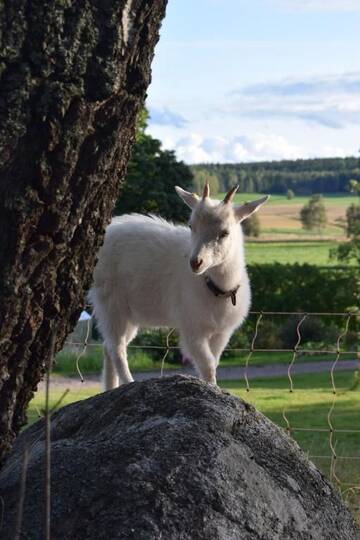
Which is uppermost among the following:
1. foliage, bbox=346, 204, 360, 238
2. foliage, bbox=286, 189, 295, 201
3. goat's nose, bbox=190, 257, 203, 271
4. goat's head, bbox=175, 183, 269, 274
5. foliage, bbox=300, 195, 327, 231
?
goat's head, bbox=175, 183, 269, 274

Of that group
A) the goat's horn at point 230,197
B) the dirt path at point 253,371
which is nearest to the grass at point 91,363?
the dirt path at point 253,371

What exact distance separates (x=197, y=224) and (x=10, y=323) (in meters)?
3.83

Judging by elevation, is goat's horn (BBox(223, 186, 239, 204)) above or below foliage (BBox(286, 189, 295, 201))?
above

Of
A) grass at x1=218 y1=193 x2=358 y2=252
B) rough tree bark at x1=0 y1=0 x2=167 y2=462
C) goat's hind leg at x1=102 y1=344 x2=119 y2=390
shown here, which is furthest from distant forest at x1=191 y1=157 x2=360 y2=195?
rough tree bark at x1=0 y1=0 x2=167 y2=462

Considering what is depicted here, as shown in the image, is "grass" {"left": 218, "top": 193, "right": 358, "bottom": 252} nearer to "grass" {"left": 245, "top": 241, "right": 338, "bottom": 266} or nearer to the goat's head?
"grass" {"left": 245, "top": 241, "right": 338, "bottom": 266}

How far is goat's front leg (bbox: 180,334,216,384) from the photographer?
711 cm

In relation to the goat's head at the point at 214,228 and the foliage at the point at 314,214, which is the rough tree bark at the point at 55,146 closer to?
the goat's head at the point at 214,228

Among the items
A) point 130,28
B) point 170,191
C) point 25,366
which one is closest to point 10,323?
point 25,366

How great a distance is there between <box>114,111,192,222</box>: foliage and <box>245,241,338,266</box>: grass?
69.5ft

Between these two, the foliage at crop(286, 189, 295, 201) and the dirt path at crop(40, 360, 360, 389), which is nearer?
the dirt path at crop(40, 360, 360, 389)

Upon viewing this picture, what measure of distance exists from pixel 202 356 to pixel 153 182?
95.8 feet

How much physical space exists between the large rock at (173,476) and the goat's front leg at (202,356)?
290 cm

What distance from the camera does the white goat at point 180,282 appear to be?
Answer: 23.4 feet

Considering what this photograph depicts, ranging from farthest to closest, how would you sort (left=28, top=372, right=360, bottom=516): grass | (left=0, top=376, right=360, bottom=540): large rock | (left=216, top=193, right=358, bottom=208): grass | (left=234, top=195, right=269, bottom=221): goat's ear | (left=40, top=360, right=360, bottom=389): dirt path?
1. (left=216, top=193, right=358, bottom=208): grass
2. (left=40, top=360, right=360, bottom=389): dirt path
3. (left=28, top=372, right=360, bottom=516): grass
4. (left=234, top=195, right=269, bottom=221): goat's ear
5. (left=0, top=376, right=360, bottom=540): large rock
